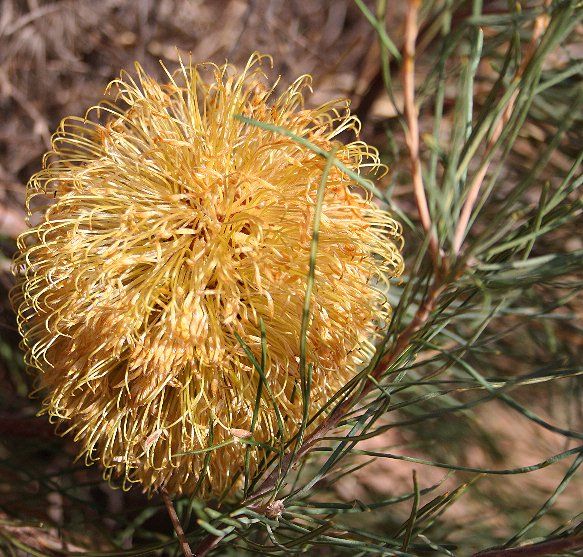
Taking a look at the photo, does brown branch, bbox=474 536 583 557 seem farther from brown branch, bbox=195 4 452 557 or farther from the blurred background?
the blurred background

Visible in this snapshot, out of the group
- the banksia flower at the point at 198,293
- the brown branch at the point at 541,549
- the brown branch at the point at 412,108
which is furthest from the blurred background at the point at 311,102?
the brown branch at the point at 412,108

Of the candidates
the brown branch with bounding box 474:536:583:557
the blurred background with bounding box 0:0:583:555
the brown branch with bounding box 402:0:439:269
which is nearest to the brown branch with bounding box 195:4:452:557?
the brown branch with bounding box 402:0:439:269

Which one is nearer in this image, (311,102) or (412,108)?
(412,108)

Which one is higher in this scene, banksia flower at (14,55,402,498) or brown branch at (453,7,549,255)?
brown branch at (453,7,549,255)

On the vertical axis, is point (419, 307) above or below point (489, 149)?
below

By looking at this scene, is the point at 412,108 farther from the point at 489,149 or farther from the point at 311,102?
the point at 311,102

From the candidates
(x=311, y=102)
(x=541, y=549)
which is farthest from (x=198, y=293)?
(x=311, y=102)
